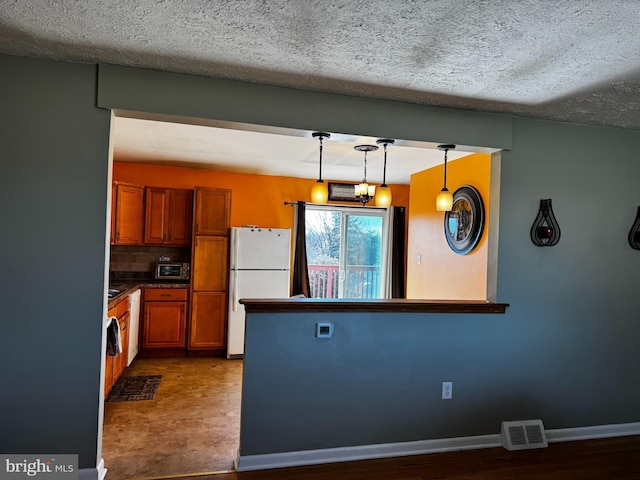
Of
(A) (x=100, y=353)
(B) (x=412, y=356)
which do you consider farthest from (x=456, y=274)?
(A) (x=100, y=353)

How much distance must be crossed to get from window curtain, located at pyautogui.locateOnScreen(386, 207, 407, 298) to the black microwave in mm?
2984

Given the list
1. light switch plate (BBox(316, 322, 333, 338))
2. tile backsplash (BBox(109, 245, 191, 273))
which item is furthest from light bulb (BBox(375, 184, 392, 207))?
tile backsplash (BBox(109, 245, 191, 273))

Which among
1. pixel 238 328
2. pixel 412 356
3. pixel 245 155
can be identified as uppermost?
pixel 245 155

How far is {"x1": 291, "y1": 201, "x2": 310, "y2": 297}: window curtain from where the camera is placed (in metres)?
6.08

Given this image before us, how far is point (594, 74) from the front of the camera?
7.40ft

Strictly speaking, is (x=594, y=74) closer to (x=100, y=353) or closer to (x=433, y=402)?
(x=433, y=402)

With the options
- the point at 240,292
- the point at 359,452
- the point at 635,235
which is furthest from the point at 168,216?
the point at 635,235

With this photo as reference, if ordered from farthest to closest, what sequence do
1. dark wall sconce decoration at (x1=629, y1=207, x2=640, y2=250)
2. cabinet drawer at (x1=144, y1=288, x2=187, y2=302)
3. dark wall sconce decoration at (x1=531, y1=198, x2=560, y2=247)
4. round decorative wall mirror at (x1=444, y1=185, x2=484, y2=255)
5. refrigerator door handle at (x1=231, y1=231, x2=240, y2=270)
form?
refrigerator door handle at (x1=231, y1=231, x2=240, y2=270), cabinet drawer at (x1=144, y1=288, x2=187, y2=302), round decorative wall mirror at (x1=444, y1=185, x2=484, y2=255), dark wall sconce decoration at (x1=629, y1=207, x2=640, y2=250), dark wall sconce decoration at (x1=531, y1=198, x2=560, y2=247)

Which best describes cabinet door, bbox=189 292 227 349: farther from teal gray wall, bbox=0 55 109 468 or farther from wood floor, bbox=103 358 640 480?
teal gray wall, bbox=0 55 109 468

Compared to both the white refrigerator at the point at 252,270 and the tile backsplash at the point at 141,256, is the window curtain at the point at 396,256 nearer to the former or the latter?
the white refrigerator at the point at 252,270

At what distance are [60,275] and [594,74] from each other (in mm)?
3092

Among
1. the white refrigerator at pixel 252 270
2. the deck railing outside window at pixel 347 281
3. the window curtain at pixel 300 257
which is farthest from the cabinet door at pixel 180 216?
the deck railing outside window at pixel 347 281

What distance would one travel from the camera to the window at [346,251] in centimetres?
643

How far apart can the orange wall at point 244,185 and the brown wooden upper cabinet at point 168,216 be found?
0.32 m
